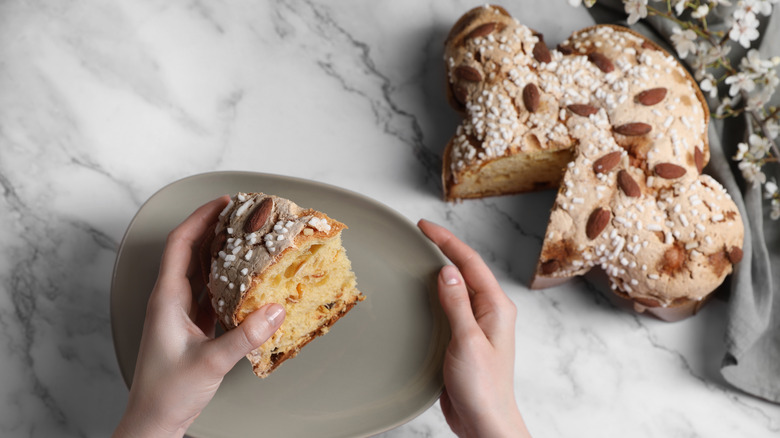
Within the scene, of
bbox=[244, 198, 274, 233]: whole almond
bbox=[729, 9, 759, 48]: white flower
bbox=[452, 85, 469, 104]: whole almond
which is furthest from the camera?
bbox=[452, 85, 469, 104]: whole almond

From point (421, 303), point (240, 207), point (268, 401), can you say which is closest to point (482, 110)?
point (421, 303)

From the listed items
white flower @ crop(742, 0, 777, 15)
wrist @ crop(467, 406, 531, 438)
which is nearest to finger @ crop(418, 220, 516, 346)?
wrist @ crop(467, 406, 531, 438)

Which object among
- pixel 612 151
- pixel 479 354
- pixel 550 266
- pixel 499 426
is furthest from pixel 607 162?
pixel 499 426

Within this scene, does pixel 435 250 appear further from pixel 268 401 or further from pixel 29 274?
pixel 29 274

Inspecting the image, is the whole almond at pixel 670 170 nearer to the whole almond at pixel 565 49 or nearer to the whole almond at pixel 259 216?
the whole almond at pixel 565 49

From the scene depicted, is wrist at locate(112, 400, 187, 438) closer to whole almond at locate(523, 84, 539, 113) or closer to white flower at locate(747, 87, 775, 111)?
whole almond at locate(523, 84, 539, 113)

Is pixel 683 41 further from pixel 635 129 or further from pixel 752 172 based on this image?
pixel 752 172
